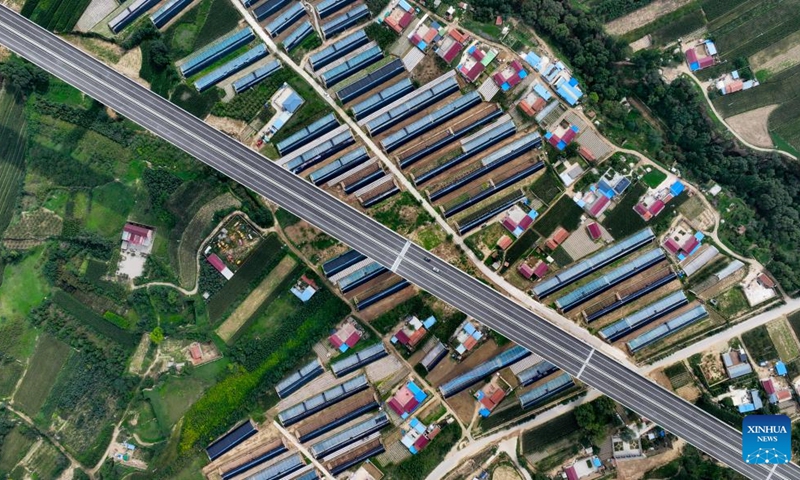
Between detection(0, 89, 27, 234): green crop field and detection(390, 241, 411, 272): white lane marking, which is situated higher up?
detection(0, 89, 27, 234): green crop field

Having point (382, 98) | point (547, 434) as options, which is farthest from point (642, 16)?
point (547, 434)

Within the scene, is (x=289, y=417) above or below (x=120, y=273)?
below

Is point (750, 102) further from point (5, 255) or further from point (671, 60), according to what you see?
point (5, 255)

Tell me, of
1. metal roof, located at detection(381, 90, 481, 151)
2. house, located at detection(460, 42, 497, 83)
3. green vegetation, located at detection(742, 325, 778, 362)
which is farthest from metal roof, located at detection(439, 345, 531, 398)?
house, located at detection(460, 42, 497, 83)

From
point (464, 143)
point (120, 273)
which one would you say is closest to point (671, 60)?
point (464, 143)

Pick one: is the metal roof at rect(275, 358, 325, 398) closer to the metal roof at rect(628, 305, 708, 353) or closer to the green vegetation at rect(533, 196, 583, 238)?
the green vegetation at rect(533, 196, 583, 238)

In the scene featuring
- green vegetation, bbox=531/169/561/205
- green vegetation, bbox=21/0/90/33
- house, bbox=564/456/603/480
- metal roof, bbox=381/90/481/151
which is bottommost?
house, bbox=564/456/603/480
